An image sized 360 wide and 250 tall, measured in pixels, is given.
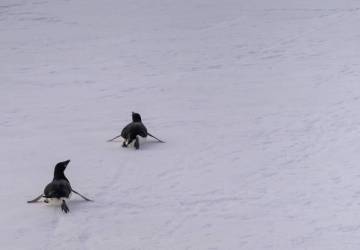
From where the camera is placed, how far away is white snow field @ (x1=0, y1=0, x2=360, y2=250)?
4.54 metres

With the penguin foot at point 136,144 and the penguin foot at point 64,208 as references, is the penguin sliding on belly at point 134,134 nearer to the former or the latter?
the penguin foot at point 136,144

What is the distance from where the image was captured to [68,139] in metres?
6.49

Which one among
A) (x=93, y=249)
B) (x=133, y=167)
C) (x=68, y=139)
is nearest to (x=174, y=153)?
(x=133, y=167)

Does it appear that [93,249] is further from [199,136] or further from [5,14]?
[5,14]

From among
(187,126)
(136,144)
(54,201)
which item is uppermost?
(54,201)

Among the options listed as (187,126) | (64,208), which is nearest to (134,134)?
(187,126)

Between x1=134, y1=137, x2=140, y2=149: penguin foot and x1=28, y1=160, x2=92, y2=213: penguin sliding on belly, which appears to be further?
x1=134, y1=137, x2=140, y2=149: penguin foot

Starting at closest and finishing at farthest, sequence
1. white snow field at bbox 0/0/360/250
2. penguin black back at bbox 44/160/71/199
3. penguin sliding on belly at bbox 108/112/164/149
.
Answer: white snow field at bbox 0/0/360/250, penguin black back at bbox 44/160/71/199, penguin sliding on belly at bbox 108/112/164/149

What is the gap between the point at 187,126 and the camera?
22.5ft

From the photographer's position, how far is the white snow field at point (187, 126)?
14.9ft

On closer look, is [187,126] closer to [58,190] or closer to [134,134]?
[134,134]

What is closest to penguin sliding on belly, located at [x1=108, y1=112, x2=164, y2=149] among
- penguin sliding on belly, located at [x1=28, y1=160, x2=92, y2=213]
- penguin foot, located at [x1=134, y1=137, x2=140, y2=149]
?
penguin foot, located at [x1=134, y1=137, x2=140, y2=149]

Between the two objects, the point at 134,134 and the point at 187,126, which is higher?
the point at 134,134

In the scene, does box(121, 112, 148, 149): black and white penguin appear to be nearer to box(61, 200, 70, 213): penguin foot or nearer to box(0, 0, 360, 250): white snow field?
box(0, 0, 360, 250): white snow field
